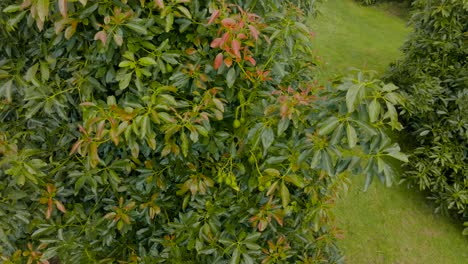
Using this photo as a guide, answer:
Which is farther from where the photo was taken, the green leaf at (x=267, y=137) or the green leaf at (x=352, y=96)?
the green leaf at (x=267, y=137)

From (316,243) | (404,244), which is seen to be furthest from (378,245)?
(316,243)

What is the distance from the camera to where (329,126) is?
58.2 inches

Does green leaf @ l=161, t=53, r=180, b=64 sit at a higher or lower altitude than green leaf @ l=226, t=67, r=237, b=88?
higher

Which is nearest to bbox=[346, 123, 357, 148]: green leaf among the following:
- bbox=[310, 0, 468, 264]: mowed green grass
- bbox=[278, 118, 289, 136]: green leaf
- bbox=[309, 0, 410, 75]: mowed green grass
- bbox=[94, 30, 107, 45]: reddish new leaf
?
bbox=[278, 118, 289, 136]: green leaf

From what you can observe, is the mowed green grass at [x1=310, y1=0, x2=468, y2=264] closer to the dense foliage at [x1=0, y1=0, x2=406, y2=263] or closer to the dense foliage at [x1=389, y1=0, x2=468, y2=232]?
the dense foliage at [x1=389, y1=0, x2=468, y2=232]

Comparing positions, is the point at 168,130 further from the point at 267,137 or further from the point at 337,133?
the point at 337,133

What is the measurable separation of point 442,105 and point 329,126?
3436 mm

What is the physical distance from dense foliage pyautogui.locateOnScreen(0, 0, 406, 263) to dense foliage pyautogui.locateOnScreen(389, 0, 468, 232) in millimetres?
2266

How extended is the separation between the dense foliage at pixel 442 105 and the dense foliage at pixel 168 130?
7.43ft

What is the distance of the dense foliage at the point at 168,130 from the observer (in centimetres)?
164

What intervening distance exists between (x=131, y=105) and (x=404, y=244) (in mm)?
3490

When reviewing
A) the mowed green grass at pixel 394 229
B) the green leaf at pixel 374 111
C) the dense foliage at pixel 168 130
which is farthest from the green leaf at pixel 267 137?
the mowed green grass at pixel 394 229

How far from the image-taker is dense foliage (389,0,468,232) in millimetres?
3986

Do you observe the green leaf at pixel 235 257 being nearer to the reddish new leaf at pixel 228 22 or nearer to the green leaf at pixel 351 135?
the green leaf at pixel 351 135
